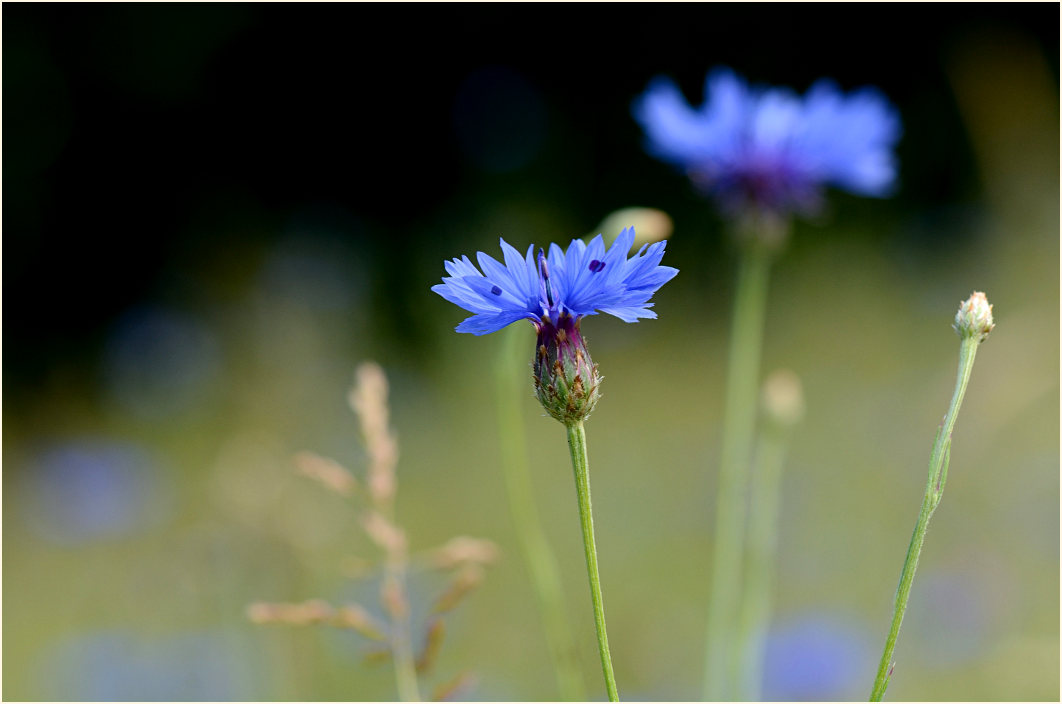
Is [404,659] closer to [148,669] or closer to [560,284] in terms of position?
[560,284]

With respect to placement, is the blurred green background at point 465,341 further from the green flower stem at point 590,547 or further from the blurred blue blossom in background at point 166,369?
the green flower stem at point 590,547

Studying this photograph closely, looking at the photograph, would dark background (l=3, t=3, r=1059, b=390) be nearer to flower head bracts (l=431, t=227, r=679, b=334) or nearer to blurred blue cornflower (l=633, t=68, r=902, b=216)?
blurred blue cornflower (l=633, t=68, r=902, b=216)

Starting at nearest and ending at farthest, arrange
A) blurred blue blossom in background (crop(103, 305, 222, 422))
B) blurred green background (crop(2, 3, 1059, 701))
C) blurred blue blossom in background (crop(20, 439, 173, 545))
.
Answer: blurred green background (crop(2, 3, 1059, 701)) → blurred blue blossom in background (crop(20, 439, 173, 545)) → blurred blue blossom in background (crop(103, 305, 222, 422))

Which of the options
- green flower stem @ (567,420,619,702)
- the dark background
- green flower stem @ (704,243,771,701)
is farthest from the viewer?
the dark background

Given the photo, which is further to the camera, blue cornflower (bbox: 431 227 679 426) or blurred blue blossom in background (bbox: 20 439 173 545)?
blurred blue blossom in background (bbox: 20 439 173 545)

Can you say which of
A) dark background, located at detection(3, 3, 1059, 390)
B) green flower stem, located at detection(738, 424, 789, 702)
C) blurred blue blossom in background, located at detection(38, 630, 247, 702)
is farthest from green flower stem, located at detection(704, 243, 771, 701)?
dark background, located at detection(3, 3, 1059, 390)

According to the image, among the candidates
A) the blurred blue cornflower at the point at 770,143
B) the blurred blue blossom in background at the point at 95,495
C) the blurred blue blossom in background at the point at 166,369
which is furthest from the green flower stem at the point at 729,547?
the blurred blue blossom in background at the point at 166,369

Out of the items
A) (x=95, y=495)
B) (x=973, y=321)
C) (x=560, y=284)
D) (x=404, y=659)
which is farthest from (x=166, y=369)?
(x=973, y=321)
